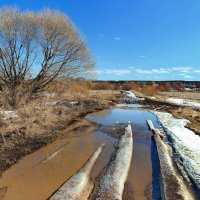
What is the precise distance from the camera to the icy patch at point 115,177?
6145 millimetres

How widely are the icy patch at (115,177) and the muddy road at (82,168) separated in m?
0.03

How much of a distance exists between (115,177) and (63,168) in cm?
175

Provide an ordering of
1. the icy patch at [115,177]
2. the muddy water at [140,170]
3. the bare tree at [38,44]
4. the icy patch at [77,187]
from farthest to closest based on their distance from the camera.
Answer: the bare tree at [38,44] → the muddy water at [140,170] → the icy patch at [115,177] → the icy patch at [77,187]

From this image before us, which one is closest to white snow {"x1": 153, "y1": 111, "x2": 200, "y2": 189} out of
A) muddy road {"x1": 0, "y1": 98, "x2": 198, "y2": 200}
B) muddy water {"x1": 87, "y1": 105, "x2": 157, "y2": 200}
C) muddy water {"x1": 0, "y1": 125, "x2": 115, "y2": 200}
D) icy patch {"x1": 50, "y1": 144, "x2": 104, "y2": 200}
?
muddy road {"x1": 0, "y1": 98, "x2": 198, "y2": 200}

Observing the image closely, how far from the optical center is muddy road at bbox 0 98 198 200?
257 inches

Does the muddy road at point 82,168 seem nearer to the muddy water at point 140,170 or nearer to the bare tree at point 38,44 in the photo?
the muddy water at point 140,170

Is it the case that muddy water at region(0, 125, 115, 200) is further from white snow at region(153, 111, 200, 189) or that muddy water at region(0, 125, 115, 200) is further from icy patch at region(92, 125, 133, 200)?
white snow at region(153, 111, 200, 189)

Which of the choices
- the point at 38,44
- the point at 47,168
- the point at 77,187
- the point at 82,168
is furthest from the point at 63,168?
the point at 38,44

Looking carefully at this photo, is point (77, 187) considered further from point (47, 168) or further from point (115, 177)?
point (47, 168)

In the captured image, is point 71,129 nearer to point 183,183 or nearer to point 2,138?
point 2,138

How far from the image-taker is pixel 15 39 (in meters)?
24.0

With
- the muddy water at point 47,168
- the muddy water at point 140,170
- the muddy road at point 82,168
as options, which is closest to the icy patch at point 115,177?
the muddy road at point 82,168

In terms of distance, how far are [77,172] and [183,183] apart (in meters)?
2.77

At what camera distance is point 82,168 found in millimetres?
8016
